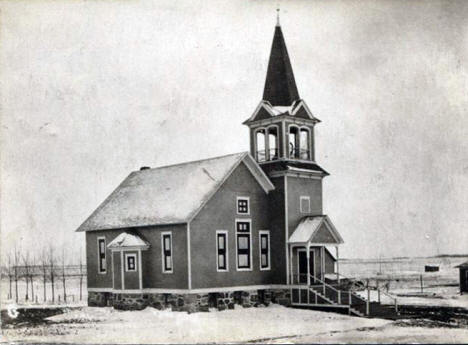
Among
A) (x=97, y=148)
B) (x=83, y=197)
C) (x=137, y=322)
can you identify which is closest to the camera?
(x=137, y=322)

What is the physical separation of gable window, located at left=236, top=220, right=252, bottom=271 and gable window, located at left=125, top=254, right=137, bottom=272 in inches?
190

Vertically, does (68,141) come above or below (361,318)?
above

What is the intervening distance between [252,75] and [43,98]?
9.12m

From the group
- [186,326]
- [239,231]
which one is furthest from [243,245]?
[186,326]

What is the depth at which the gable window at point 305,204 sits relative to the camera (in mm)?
34094

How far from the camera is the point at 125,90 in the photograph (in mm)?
31281

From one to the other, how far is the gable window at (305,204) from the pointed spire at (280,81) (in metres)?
4.62

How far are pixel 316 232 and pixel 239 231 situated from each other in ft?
11.4

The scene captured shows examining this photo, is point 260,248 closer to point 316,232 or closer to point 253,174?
point 316,232

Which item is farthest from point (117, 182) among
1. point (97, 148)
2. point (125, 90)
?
point (125, 90)

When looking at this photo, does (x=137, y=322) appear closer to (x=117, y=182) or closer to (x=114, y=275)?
Answer: (x=114, y=275)

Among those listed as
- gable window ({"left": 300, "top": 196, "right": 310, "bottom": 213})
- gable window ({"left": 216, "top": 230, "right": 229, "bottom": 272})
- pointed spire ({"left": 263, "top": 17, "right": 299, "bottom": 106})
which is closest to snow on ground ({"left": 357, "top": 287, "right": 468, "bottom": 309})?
gable window ({"left": 300, "top": 196, "right": 310, "bottom": 213})

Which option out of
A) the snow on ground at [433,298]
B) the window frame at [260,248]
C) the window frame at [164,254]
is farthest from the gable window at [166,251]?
the snow on ground at [433,298]

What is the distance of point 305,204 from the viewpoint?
Result: 34250 mm
